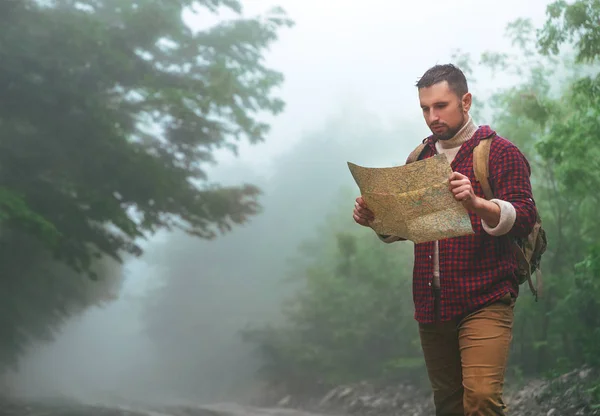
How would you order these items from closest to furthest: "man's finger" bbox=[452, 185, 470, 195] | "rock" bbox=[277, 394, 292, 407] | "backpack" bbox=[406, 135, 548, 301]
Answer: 1. "man's finger" bbox=[452, 185, 470, 195]
2. "backpack" bbox=[406, 135, 548, 301]
3. "rock" bbox=[277, 394, 292, 407]

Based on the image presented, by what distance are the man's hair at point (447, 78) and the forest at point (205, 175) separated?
5.57 meters

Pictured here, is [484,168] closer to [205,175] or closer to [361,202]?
[361,202]

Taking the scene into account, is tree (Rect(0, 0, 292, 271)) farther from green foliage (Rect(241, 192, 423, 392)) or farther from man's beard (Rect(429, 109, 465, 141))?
man's beard (Rect(429, 109, 465, 141))

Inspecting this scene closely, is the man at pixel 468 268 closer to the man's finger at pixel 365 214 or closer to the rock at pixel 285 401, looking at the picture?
the man's finger at pixel 365 214

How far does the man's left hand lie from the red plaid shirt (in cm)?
21

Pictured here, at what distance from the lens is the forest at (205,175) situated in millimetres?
10719

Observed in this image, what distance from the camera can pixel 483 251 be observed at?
2916 mm

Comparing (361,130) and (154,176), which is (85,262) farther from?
(361,130)

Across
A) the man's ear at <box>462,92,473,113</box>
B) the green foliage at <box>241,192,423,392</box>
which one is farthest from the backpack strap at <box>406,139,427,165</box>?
the green foliage at <box>241,192,423,392</box>

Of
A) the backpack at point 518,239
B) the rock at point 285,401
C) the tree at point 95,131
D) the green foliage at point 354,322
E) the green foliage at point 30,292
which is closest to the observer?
the backpack at point 518,239

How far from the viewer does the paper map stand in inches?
107

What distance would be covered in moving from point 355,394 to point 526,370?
4015 millimetres

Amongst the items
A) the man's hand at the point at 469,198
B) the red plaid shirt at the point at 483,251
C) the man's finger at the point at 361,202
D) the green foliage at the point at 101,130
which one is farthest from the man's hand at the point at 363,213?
the green foliage at the point at 101,130

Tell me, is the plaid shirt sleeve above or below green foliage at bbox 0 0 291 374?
below
